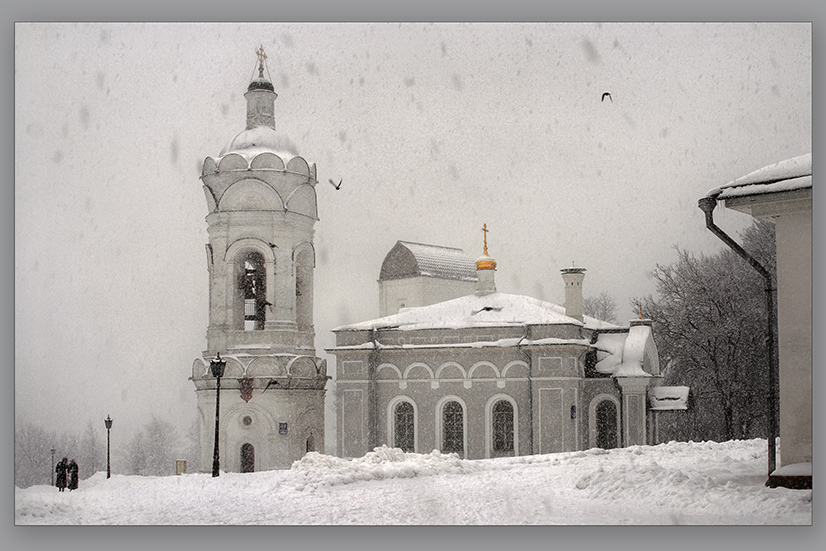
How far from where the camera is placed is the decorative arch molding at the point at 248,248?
11.8 meters

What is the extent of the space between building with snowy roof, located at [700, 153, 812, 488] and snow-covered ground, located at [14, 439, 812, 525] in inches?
13.3

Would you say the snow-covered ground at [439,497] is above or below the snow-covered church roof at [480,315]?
below

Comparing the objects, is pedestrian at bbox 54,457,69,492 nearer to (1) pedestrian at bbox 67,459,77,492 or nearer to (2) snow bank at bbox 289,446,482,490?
(1) pedestrian at bbox 67,459,77,492

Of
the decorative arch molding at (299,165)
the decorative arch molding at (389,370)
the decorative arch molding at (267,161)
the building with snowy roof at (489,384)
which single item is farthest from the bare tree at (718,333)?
the decorative arch molding at (267,161)

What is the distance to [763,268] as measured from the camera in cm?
860

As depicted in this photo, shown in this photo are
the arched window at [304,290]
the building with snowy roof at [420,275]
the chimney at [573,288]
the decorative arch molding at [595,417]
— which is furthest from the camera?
the decorative arch molding at [595,417]

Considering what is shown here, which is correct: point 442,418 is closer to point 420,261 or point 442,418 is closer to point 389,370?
point 389,370

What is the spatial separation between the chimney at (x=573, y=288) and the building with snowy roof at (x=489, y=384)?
149 cm

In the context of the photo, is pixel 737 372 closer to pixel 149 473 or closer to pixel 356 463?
pixel 356 463

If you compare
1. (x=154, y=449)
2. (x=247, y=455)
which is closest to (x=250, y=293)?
(x=247, y=455)

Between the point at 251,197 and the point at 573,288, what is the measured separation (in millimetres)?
4752

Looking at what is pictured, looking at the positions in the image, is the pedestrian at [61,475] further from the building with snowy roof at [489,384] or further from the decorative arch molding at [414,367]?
the decorative arch molding at [414,367]

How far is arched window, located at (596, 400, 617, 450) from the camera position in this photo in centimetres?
1291

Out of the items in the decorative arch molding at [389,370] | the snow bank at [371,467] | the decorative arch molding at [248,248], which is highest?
the decorative arch molding at [248,248]
